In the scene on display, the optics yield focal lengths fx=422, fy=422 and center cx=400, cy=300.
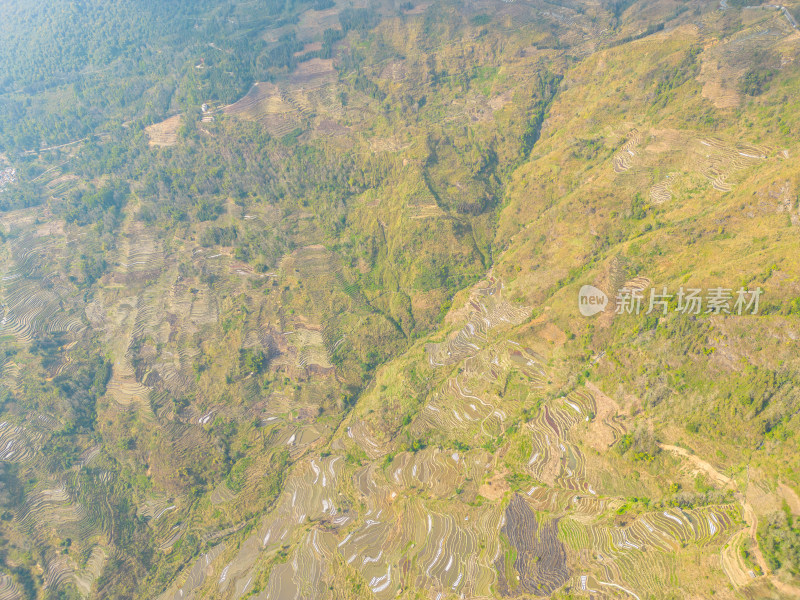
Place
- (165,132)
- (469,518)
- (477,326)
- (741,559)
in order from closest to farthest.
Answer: (741,559) < (469,518) < (477,326) < (165,132)

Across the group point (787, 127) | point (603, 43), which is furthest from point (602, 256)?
point (603, 43)

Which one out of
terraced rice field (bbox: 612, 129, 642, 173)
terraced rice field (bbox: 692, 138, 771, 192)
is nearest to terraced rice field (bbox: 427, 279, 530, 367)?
terraced rice field (bbox: 612, 129, 642, 173)

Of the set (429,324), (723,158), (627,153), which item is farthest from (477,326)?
(723,158)

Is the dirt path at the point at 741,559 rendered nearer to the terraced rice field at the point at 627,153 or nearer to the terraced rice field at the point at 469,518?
the terraced rice field at the point at 469,518

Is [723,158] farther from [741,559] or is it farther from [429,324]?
[741,559]

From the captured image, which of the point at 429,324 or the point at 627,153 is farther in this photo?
the point at 429,324

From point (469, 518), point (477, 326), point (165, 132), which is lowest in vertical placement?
point (469, 518)

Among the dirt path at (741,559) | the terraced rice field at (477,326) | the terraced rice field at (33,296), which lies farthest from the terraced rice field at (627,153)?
the terraced rice field at (33,296)

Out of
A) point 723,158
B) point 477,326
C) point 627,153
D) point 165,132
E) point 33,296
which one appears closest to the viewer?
point 723,158

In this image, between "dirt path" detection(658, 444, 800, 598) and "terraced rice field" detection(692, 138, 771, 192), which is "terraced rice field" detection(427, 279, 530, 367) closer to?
"terraced rice field" detection(692, 138, 771, 192)
